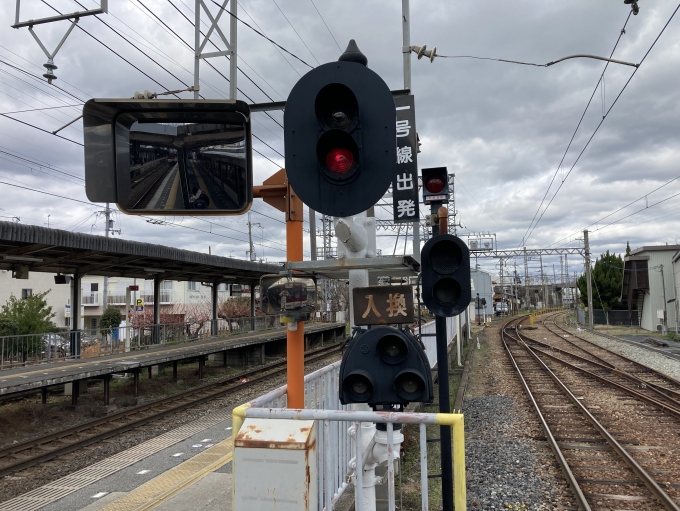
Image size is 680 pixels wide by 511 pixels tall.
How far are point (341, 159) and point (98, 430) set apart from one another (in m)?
10.2

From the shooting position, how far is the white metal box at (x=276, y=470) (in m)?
2.64

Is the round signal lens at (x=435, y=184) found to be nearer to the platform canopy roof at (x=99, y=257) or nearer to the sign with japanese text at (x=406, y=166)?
the sign with japanese text at (x=406, y=166)

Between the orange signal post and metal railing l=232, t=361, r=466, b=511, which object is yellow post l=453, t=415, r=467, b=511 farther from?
the orange signal post

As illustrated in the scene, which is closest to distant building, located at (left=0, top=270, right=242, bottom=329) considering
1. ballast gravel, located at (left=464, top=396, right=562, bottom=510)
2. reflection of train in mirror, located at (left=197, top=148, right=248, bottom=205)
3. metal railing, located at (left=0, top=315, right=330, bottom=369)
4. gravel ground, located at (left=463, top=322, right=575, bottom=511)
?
metal railing, located at (left=0, top=315, right=330, bottom=369)

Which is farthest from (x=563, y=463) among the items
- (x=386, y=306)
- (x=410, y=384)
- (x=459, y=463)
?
(x=459, y=463)

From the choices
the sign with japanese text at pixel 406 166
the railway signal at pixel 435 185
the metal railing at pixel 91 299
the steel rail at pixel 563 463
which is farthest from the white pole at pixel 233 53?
the metal railing at pixel 91 299

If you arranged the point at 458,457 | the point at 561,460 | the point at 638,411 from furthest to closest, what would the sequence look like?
the point at 638,411 < the point at 561,460 < the point at 458,457

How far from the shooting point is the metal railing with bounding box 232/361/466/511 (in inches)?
100

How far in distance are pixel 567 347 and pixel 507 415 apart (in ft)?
53.8

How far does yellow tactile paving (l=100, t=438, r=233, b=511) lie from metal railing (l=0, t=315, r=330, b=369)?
9489 mm

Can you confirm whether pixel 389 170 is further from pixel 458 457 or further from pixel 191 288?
pixel 191 288

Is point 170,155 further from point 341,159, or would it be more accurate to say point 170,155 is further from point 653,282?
point 653,282

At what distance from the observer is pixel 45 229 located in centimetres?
1151

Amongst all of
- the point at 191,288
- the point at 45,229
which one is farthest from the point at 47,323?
the point at 191,288
